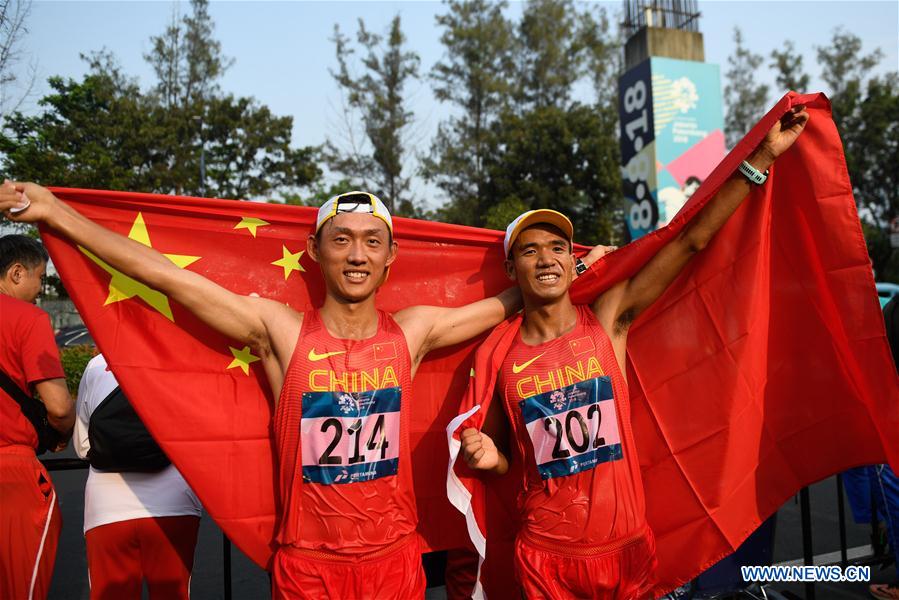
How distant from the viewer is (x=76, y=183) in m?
22.1

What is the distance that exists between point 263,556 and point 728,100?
42.3 m

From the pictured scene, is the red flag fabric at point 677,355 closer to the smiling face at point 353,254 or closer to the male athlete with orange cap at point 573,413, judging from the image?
the male athlete with orange cap at point 573,413

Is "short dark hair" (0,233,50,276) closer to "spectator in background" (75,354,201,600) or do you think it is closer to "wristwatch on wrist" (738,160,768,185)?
"spectator in background" (75,354,201,600)

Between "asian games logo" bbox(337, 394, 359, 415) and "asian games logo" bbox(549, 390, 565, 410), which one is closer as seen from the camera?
"asian games logo" bbox(337, 394, 359, 415)

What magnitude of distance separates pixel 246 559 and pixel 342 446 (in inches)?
158

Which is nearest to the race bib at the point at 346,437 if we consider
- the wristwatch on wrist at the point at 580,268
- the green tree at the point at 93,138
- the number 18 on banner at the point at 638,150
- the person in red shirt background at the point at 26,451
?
the wristwatch on wrist at the point at 580,268

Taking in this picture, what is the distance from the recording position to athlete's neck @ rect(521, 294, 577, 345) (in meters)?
3.01

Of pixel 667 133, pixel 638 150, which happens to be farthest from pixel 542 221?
pixel 638 150

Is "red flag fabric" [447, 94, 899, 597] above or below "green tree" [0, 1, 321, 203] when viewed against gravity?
Answer: below

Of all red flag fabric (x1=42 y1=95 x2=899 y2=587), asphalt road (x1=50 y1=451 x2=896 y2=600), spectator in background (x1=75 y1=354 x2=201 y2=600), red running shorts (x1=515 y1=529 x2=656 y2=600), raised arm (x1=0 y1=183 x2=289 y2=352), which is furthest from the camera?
asphalt road (x1=50 y1=451 x2=896 y2=600)

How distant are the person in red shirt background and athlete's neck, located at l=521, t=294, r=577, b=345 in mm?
2340

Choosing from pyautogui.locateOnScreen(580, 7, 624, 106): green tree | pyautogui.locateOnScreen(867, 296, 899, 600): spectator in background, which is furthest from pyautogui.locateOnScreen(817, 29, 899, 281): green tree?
pyautogui.locateOnScreen(867, 296, 899, 600): spectator in background

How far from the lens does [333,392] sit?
2670 millimetres

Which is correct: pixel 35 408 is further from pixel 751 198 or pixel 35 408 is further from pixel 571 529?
pixel 751 198
